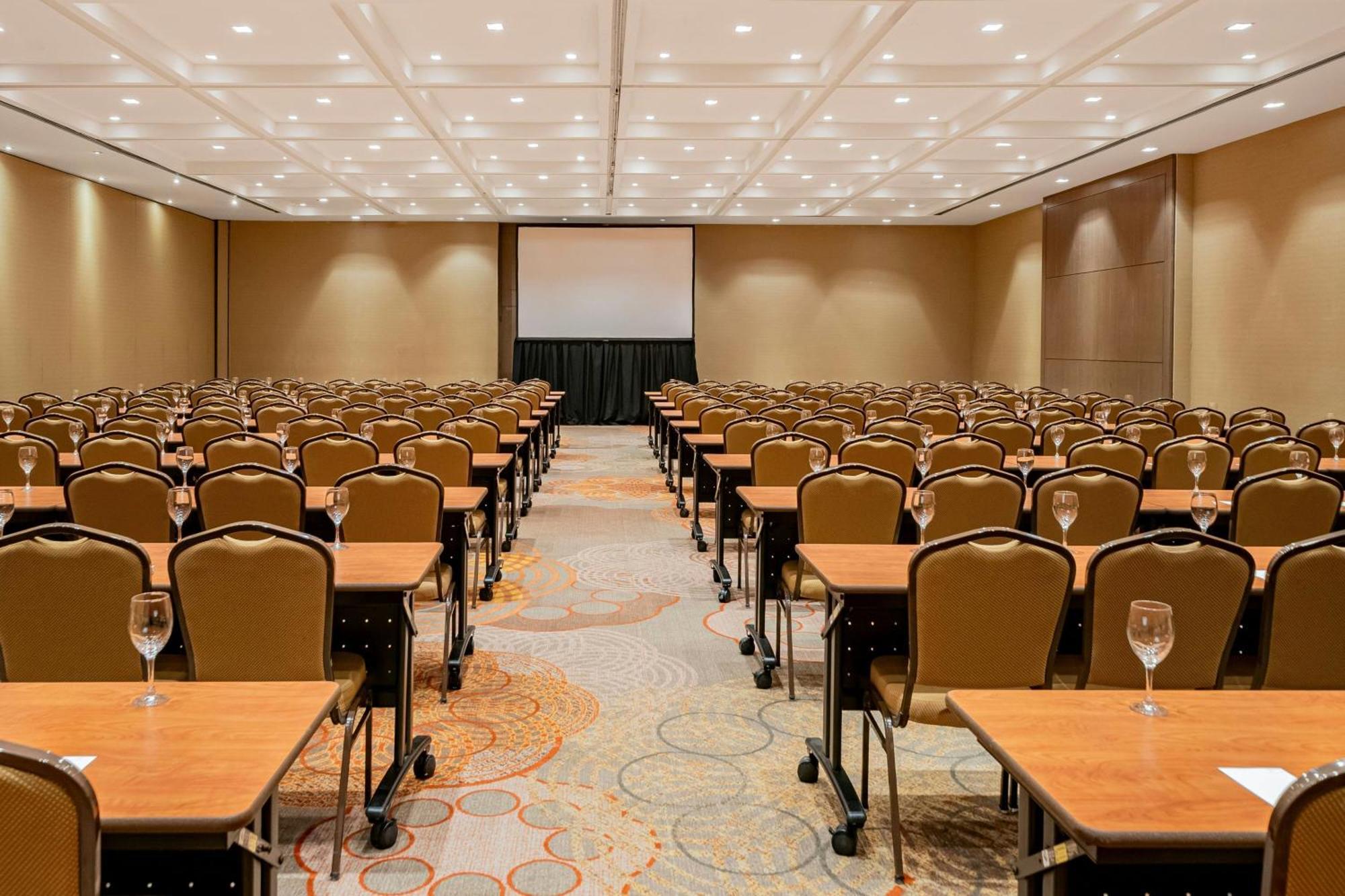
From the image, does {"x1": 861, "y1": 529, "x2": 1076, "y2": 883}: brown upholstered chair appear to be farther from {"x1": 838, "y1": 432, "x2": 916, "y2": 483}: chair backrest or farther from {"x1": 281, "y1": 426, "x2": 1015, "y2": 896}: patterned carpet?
{"x1": 838, "y1": 432, "x2": 916, "y2": 483}: chair backrest

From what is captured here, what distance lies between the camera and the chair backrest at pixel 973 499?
4.71 m

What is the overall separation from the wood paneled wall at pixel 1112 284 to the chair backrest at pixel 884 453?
9697 mm

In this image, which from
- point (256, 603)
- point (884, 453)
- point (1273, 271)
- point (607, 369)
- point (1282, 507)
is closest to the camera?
point (256, 603)

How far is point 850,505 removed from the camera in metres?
4.82

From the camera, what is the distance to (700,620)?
19.9ft

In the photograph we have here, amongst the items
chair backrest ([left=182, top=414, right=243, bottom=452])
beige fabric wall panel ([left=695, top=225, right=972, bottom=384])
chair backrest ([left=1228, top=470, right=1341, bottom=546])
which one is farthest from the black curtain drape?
chair backrest ([left=1228, top=470, right=1341, bottom=546])

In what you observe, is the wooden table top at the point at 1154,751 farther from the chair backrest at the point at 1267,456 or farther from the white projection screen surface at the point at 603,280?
the white projection screen surface at the point at 603,280

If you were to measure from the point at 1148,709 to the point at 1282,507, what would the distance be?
10.1 feet

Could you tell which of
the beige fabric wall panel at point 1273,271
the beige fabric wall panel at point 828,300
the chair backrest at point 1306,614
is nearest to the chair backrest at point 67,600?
the chair backrest at point 1306,614

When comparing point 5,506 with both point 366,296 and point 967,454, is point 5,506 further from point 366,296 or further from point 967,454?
point 366,296

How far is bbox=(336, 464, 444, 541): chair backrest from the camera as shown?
4664 millimetres

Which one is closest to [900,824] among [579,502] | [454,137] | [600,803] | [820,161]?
[600,803]

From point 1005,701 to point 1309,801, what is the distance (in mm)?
932

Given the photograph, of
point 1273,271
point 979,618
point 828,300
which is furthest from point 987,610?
point 828,300
